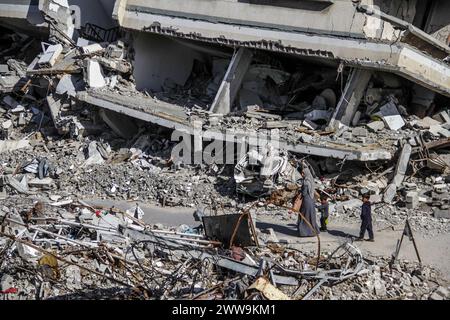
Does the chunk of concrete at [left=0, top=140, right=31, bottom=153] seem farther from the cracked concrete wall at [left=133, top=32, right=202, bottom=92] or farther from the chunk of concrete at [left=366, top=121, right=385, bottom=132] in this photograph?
the chunk of concrete at [left=366, top=121, right=385, bottom=132]

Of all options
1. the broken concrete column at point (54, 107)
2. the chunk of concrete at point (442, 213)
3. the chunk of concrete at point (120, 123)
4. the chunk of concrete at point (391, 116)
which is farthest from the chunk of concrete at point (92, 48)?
the chunk of concrete at point (442, 213)

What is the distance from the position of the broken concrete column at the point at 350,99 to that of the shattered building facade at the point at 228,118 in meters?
0.03

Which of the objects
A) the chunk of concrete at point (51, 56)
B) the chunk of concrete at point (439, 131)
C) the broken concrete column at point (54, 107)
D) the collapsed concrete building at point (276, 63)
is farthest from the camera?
the chunk of concrete at point (51, 56)

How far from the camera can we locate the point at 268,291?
1131 centimetres

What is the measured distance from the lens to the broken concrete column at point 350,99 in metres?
17.7

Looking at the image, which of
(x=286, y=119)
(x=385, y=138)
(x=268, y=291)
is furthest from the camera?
(x=286, y=119)

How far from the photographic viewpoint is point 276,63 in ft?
66.0

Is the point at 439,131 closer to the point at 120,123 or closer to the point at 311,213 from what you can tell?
the point at 311,213

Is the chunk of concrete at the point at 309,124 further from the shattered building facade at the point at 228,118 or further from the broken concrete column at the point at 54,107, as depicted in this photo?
the broken concrete column at the point at 54,107

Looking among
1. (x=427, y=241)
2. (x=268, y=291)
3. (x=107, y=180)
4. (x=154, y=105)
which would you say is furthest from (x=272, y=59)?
(x=268, y=291)

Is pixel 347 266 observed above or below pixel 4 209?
above

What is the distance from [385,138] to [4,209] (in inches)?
329

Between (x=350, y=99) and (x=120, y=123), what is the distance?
6262mm
